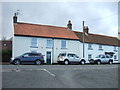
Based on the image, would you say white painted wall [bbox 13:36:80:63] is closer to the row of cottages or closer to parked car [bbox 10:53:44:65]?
the row of cottages

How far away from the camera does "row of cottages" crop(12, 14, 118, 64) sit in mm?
27453

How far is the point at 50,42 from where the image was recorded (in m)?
29.7

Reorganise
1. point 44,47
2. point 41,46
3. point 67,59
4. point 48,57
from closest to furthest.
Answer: point 67,59
point 41,46
point 44,47
point 48,57

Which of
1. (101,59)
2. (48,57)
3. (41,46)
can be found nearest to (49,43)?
(41,46)

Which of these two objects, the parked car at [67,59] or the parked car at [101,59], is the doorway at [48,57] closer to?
the parked car at [67,59]

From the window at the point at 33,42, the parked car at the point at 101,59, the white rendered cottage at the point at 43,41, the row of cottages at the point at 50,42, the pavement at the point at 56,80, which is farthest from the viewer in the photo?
the parked car at the point at 101,59

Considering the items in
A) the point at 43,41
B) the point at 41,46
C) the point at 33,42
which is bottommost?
the point at 41,46

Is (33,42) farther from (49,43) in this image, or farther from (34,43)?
(49,43)

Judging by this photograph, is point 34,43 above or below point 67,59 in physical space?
above

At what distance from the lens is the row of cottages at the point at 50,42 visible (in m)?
27.5

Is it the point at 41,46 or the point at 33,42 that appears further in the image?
the point at 41,46

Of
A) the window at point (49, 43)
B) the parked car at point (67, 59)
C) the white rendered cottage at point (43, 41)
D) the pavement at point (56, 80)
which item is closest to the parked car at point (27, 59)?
the parked car at point (67, 59)

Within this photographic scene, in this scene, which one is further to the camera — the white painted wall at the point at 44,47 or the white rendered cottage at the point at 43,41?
the white rendered cottage at the point at 43,41

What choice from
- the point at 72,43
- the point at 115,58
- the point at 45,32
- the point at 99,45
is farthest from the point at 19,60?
the point at 115,58
